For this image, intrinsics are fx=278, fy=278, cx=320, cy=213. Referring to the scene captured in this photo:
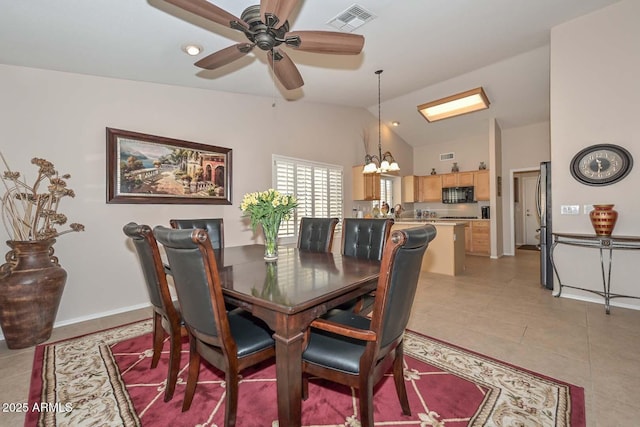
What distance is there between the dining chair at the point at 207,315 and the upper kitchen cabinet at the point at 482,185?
6.97 m

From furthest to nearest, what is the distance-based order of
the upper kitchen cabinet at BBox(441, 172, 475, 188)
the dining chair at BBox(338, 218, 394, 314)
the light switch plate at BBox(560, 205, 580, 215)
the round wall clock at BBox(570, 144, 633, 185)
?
the upper kitchen cabinet at BBox(441, 172, 475, 188), the light switch plate at BBox(560, 205, 580, 215), the round wall clock at BBox(570, 144, 633, 185), the dining chair at BBox(338, 218, 394, 314)

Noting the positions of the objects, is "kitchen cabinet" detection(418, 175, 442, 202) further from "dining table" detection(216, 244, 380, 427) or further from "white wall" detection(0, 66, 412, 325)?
"dining table" detection(216, 244, 380, 427)

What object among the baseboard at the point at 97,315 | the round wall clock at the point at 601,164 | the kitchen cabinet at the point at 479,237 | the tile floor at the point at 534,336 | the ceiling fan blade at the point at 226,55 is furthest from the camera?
the kitchen cabinet at the point at 479,237

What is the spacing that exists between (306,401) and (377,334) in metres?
0.86

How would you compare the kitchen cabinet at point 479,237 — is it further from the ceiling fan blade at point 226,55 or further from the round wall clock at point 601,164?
the ceiling fan blade at point 226,55

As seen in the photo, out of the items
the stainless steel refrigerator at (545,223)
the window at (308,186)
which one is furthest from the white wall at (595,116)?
the window at (308,186)

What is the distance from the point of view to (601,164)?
326 centimetres

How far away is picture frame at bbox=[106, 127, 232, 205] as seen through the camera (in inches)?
121

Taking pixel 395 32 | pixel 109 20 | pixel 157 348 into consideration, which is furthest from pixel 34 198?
pixel 395 32

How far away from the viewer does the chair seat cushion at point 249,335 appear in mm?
1470

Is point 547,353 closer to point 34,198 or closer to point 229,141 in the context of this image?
point 229,141

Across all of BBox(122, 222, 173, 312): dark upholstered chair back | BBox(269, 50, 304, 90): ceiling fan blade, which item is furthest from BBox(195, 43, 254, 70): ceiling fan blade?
BBox(122, 222, 173, 312): dark upholstered chair back

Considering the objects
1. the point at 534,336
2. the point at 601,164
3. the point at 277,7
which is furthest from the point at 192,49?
the point at 601,164

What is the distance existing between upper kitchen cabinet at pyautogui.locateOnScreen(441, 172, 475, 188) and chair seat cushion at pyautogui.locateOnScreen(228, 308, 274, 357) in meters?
7.00
